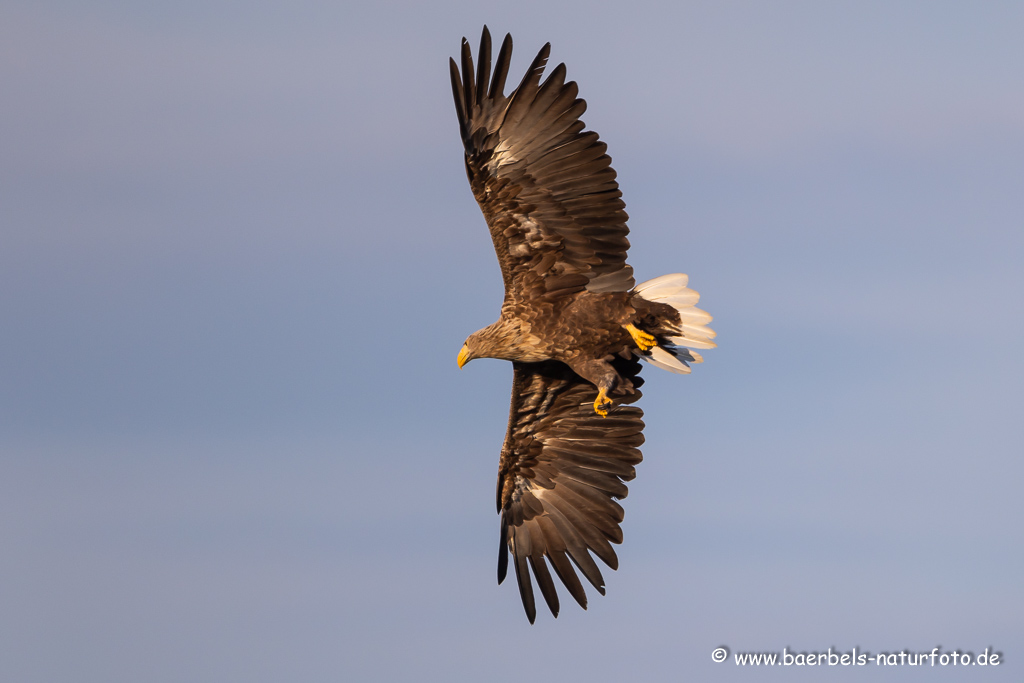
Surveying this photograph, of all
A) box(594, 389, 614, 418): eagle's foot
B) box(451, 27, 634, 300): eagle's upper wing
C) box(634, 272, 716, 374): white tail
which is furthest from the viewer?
box(594, 389, 614, 418): eagle's foot

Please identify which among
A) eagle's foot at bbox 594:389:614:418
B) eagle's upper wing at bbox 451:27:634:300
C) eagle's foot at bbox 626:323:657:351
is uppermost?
eagle's upper wing at bbox 451:27:634:300

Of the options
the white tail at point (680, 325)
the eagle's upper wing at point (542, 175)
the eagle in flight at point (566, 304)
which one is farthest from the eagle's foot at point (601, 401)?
the eagle's upper wing at point (542, 175)

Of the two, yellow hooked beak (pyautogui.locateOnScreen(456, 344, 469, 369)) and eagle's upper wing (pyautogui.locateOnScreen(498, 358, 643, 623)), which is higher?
yellow hooked beak (pyautogui.locateOnScreen(456, 344, 469, 369))

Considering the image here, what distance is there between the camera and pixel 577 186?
12070mm

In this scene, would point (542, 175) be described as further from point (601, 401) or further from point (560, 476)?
point (560, 476)

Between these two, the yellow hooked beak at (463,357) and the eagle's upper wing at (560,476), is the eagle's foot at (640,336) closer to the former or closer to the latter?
the eagle's upper wing at (560,476)

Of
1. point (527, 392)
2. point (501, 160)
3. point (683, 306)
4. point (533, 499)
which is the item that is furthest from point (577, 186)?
point (533, 499)

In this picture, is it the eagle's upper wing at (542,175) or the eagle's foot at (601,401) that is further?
the eagle's foot at (601,401)

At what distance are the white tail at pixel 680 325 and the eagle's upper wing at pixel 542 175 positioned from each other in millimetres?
283

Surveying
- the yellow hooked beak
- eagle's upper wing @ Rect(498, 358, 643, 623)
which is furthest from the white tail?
the yellow hooked beak

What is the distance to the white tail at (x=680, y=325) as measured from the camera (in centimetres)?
1232

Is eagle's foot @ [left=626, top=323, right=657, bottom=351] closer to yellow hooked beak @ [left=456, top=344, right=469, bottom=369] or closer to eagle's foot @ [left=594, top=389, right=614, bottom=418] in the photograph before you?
eagle's foot @ [left=594, top=389, right=614, bottom=418]

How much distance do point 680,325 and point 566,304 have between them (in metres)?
1.03

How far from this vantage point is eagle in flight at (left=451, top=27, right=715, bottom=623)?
1198 cm
